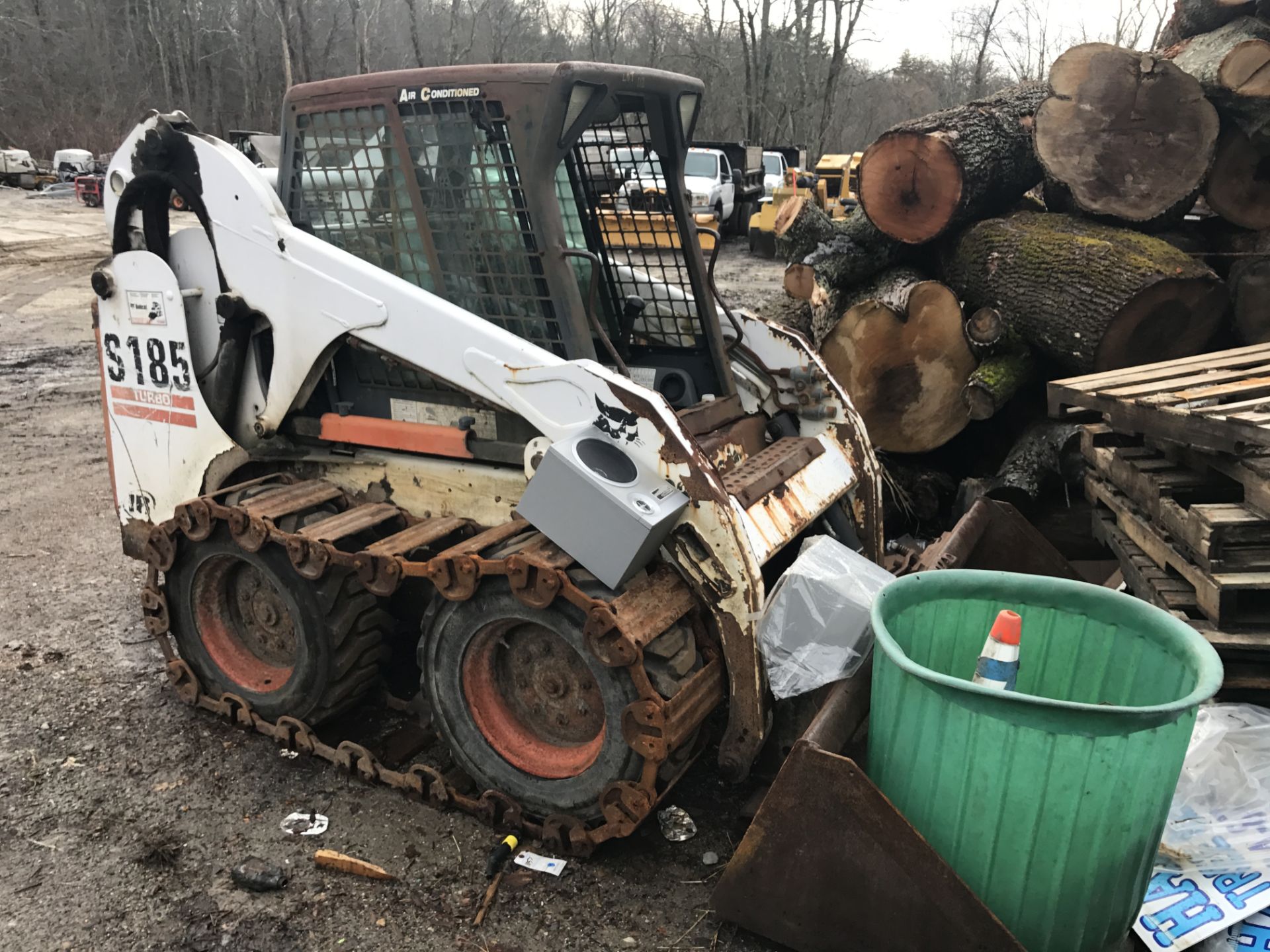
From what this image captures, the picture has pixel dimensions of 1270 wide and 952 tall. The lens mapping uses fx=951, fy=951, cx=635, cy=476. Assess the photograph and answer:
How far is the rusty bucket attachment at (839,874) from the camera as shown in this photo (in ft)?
6.79

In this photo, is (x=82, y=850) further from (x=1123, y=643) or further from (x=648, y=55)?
(x=648, y=55)

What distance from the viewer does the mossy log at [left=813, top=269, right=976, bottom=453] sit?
16.0ft

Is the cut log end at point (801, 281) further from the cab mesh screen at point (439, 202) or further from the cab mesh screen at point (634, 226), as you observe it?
the cab mesh screen at point (439, 202)

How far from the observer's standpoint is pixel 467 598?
2836 mm

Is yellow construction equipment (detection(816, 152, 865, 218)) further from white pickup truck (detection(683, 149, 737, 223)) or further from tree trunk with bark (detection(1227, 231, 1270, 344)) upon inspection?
tree trunk with bark (detection(1227, 231, 1270, 344))

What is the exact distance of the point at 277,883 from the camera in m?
2.70

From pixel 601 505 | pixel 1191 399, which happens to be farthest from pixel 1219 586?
pixel 601 505

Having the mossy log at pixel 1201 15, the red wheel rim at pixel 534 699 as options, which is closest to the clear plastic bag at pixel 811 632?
the red wheel rim at pixel 534 699

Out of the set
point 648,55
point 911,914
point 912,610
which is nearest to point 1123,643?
point 912,610

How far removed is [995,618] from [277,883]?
211 cm

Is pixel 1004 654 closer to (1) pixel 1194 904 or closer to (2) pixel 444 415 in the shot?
(1) pixel 1194 904

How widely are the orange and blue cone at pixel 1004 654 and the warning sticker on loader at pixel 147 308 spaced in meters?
3.14

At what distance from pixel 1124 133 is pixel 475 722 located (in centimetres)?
406

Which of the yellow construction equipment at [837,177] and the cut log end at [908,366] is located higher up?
the yellow construction equipment at [837,177]
